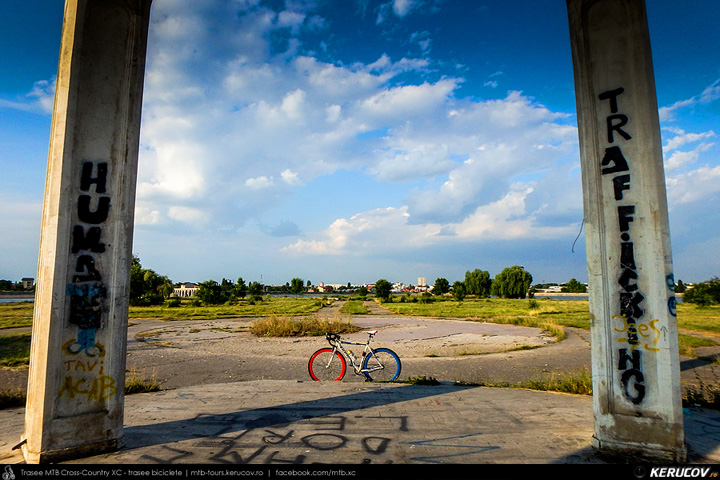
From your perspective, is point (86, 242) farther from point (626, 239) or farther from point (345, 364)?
point (626, 239)

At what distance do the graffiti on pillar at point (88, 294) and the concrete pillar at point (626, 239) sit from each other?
5.78 m

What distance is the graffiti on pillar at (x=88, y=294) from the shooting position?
13.1 feet

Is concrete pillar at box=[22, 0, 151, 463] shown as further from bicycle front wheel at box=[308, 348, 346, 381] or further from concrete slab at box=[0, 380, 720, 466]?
bicycle front wheel at box=[308, 348, 346, 381]

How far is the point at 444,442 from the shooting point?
4332 millimetres

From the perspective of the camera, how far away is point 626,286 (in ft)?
13.7

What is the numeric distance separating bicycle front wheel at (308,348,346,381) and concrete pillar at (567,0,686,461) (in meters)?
5.29

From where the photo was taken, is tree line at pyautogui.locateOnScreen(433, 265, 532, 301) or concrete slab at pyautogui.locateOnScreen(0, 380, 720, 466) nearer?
concrete slab at pyautogui.locateOnScreen(0, 380, 720, 466)

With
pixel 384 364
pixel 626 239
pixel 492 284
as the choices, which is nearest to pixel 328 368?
pixel 384 364

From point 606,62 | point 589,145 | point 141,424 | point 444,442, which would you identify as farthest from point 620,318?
point 141,424

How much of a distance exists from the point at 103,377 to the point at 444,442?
4.08m

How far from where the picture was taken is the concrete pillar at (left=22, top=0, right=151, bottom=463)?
12.7ft

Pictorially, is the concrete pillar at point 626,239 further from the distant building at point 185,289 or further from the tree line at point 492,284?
the distant building at point 185,289

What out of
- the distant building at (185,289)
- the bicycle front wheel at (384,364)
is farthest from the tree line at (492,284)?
the distant building at (185,289)

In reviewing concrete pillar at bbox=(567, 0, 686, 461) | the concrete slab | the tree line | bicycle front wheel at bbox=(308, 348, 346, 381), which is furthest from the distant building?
concrete pillar at bbox=(567, 0, 686, 461)
